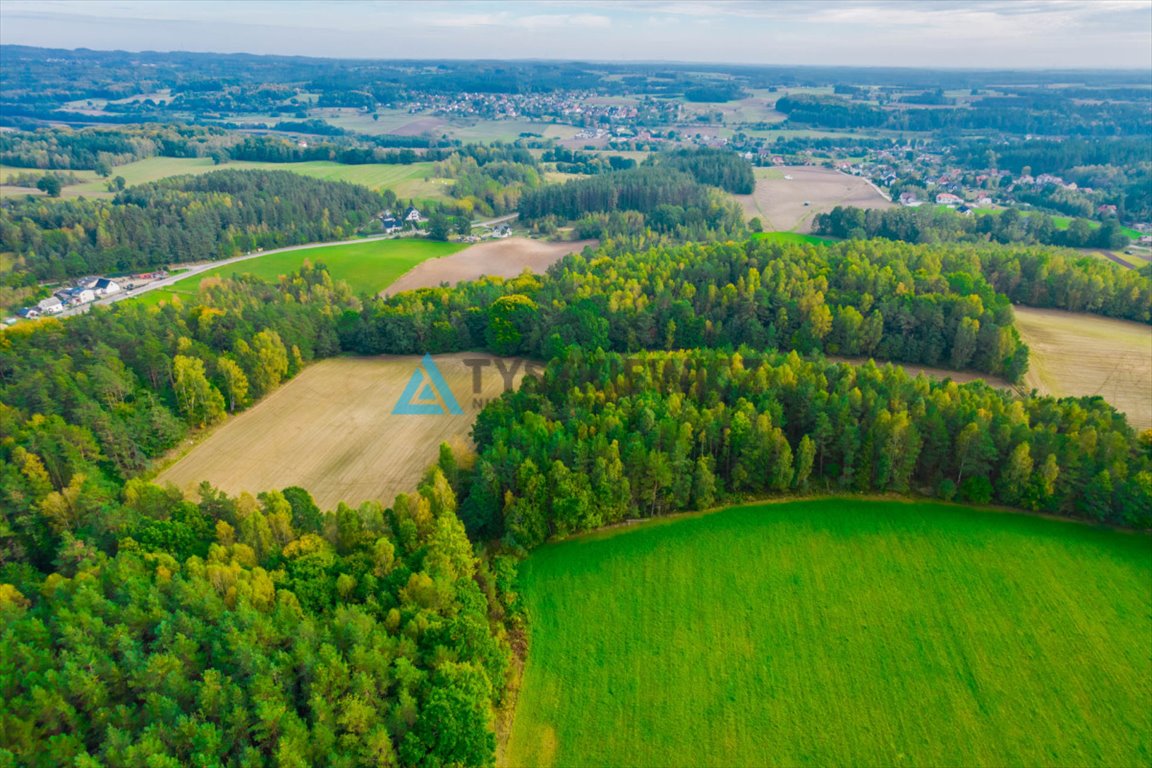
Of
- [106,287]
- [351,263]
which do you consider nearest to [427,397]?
[351,263]

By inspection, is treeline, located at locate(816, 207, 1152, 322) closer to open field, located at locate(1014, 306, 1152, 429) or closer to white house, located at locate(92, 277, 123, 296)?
open field, located at locate(1014, 306, 1152, 429)

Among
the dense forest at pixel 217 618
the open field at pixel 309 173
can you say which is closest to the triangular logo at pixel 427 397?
the dense forest at pixel 217 618

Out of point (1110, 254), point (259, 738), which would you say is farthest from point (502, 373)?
point (1110, 254)

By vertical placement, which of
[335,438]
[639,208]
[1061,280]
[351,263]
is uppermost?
[639,208]

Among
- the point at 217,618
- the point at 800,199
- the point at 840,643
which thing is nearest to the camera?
the point at 217,618

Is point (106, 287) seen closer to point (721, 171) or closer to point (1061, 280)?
point (721, 171)

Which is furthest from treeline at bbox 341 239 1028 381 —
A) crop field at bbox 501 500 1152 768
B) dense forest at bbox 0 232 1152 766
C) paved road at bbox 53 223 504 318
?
paved road at bbox 53 223 504 318
